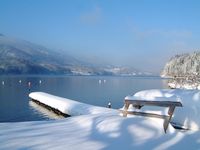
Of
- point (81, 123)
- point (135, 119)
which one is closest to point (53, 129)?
point (81, 123)

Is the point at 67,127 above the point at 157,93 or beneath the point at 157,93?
beneath

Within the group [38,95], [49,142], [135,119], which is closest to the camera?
[49,142]

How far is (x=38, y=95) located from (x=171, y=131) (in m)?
37.4

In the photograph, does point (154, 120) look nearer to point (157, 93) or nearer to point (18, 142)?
point (157, 93)

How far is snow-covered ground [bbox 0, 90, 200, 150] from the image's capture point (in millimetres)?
8398

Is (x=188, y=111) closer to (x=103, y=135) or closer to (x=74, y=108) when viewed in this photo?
(x=103, y=135)

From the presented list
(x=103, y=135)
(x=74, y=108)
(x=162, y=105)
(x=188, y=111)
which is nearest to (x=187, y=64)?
(x=74, y=108)

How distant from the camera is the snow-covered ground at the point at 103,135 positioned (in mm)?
8398

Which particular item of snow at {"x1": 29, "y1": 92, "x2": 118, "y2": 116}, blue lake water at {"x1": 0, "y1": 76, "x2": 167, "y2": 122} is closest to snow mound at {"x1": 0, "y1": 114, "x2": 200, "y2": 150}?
snow at {"x1": 29, "y1": 92, "x2": 118, "y2": 116}

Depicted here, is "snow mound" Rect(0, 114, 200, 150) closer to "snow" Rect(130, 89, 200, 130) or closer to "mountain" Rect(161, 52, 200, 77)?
"snow" Rect(130, 89, 200, 130)

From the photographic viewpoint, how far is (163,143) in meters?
8.77

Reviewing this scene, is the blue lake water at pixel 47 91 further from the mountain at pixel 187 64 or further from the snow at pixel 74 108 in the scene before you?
the mountain at pixel 187 64

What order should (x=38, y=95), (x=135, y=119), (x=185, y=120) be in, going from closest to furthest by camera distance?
1. (x=135, y=119)
2. (x=185, y=120)
3. (x=38, y=95)

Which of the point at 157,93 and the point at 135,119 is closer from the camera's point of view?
the point at 135,119
